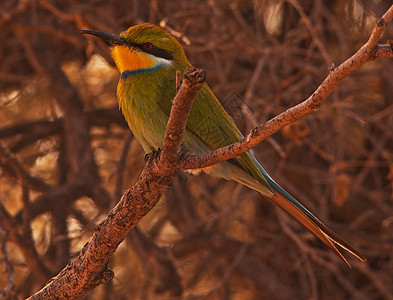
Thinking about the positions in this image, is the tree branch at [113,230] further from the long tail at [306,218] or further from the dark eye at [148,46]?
the dark eye at [148,46]

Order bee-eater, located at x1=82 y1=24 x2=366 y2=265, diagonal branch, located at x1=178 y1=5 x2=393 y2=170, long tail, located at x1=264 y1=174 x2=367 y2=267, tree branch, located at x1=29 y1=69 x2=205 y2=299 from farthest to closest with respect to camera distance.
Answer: bee-eater, located at x1=82 y1=24 x2=366 y2=265
long tail, located at x1=264 y1=174 x2=367 y2=267
tree branch, located at x1=29 y1=69 x2=205 y2=299
diagonal branch, located at x1=178 y1=5 x2=393 y2=170

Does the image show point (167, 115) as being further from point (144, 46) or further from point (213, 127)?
point (144, 46)

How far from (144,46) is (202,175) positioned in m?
1.37

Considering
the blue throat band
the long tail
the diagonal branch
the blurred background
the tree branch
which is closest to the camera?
the diagonal branch

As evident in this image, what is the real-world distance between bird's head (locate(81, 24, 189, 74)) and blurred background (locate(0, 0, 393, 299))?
1.54 feet

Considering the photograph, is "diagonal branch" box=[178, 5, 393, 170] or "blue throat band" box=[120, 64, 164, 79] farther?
"blue throat band" box=[120, 64, 164, 79]

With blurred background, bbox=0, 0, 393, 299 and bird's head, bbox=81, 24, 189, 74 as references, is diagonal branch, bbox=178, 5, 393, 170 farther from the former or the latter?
blurred background, bbox=0, 0, 393, 299

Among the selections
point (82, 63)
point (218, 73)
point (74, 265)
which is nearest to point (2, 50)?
point (82, 63)

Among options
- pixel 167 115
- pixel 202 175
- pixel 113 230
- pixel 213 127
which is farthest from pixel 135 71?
pixel 202 175

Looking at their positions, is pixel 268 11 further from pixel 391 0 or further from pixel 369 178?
pixel 369 178

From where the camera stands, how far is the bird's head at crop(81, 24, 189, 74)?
254 centimetres

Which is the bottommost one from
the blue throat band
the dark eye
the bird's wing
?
the bird's wing

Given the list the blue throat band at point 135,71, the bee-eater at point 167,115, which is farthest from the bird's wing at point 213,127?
the blue throat band at point 135,71

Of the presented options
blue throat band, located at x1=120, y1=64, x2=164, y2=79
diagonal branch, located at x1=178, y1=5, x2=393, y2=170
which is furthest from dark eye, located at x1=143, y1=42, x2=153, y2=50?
diagonal branch, located at x1=178, y1=5, x2=393, y2=170
